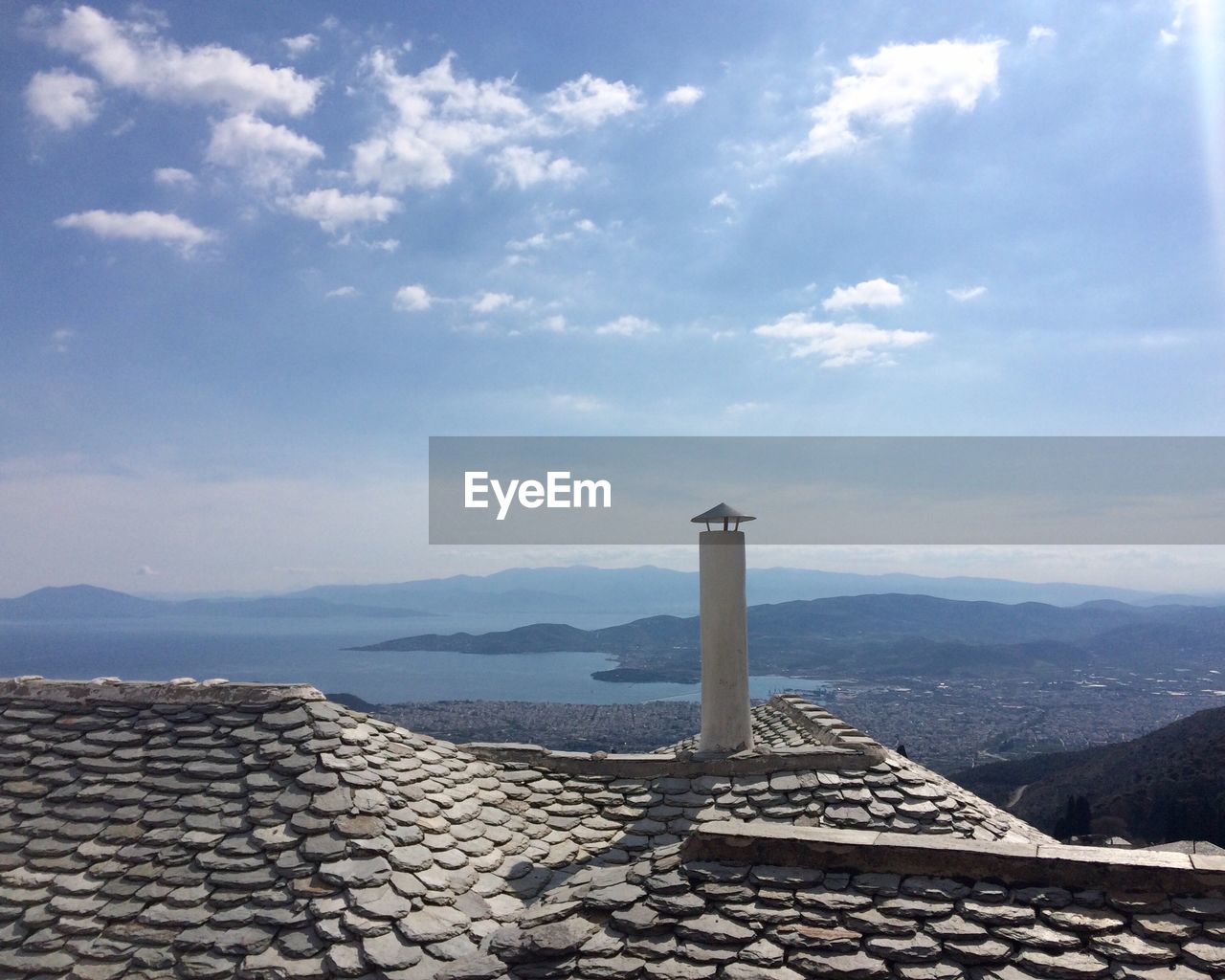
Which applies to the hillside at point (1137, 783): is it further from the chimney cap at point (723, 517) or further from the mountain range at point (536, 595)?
the mountain range at point (536, 595)

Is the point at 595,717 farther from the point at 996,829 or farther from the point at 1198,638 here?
the point at 1198,638

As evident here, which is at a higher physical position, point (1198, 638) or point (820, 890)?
point (820, 890)

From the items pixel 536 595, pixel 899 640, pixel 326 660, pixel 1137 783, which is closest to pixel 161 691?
pixel 1137 783

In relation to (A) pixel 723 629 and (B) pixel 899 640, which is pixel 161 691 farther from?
(B) pixel 899 640

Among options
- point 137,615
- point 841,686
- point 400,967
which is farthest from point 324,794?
A: point 137,615

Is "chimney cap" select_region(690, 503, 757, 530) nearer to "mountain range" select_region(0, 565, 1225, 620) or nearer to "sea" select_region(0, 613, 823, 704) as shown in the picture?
"sea" select_region(0, 613, 823, 704)

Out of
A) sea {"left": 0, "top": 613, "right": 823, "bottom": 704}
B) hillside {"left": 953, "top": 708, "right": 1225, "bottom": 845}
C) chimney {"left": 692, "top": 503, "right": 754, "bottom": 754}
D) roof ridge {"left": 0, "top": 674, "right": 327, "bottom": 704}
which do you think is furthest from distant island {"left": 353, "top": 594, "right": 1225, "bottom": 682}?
roof ridge {"left": 0, "top": 674, "right": 327, "bottom": 704}

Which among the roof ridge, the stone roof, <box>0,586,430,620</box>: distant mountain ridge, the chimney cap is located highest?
the chimney cap
